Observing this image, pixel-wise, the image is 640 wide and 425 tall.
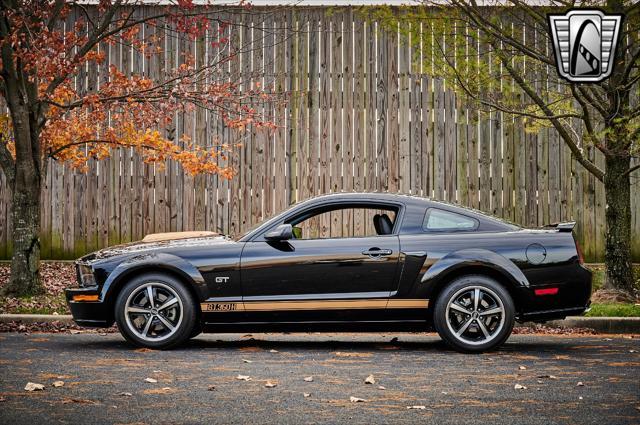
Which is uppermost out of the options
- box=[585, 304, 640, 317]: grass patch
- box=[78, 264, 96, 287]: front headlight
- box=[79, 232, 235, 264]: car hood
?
box=[79, 232, 235, 264]: car hood

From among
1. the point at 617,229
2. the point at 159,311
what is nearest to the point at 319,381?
the point at 159,311

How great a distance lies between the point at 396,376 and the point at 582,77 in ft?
19.0

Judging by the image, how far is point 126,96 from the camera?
1318cm

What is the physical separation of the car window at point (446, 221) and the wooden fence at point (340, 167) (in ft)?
21.1

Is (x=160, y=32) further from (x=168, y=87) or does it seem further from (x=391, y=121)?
(x=391, y=121)

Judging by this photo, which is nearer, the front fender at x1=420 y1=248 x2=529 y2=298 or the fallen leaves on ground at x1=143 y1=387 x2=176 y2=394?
the fallen leaves on ground at x1=143 y1=387 x2=176 y2=394

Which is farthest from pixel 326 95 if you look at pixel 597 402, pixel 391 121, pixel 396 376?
pixel 597 402

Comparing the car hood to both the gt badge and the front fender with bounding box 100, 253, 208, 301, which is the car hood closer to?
the front fender with bounding box 100, 253, 208, 301

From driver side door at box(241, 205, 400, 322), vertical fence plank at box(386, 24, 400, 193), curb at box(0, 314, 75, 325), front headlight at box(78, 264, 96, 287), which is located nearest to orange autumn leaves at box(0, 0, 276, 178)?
vertical fence plank at box(386, 24, 400, 193)

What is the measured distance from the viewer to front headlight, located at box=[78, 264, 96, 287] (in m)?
9.34

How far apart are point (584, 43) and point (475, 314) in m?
3.75

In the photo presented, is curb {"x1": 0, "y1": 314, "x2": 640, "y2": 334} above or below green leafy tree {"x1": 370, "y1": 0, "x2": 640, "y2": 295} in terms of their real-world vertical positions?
below

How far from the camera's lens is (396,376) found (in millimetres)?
7785

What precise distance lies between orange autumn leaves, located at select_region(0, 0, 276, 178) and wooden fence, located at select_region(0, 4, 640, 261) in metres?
0.54
